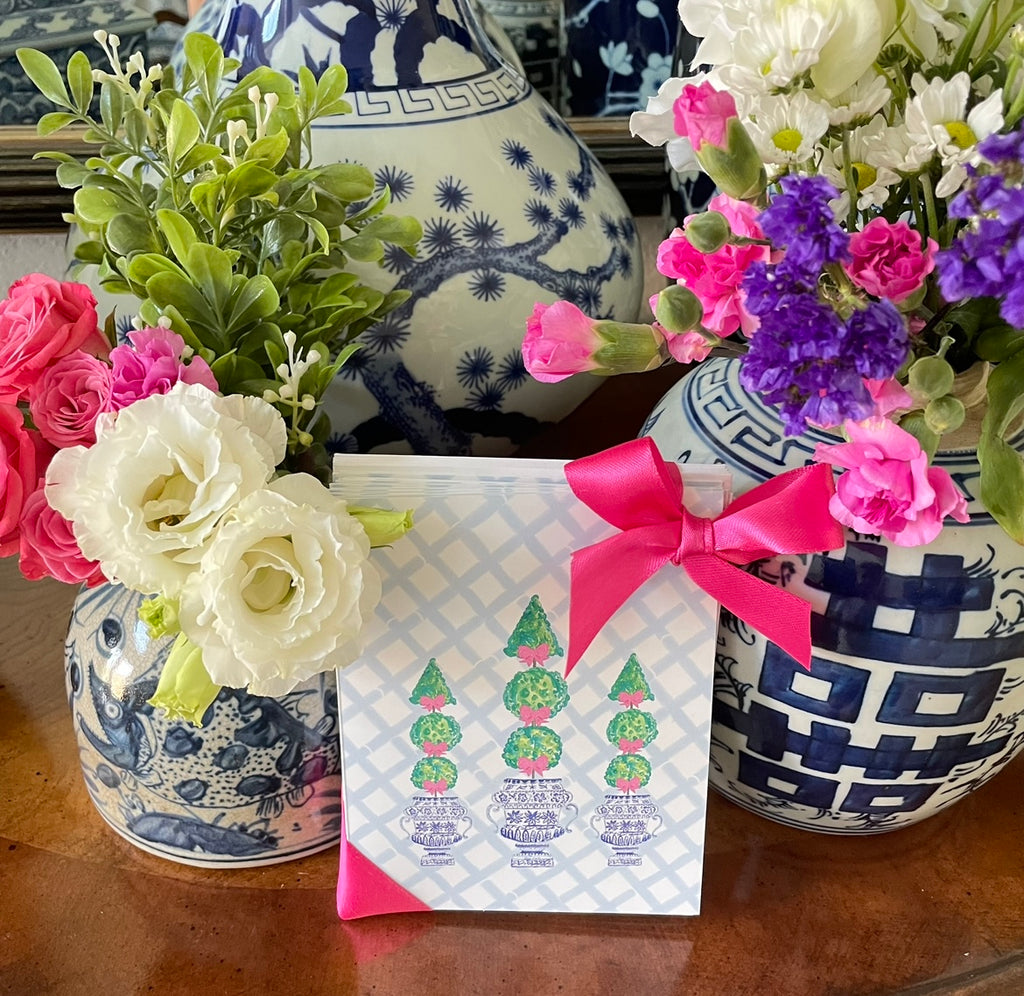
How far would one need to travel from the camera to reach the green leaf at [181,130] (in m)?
0.41

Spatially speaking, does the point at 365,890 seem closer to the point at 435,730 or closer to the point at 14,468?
the point at 435,730

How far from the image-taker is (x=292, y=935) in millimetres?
487

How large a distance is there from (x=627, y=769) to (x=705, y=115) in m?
0.29

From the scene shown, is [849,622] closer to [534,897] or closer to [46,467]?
[534,897]

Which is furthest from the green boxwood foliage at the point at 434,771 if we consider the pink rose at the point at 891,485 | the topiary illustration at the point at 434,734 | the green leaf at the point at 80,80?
the green leaf at the point at 80,80

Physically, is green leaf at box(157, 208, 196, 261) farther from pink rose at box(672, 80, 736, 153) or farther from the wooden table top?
the wooden table top

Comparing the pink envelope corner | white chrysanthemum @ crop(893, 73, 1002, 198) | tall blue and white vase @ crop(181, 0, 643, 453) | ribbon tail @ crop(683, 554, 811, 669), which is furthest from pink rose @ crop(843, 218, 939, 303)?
the pink envelope corner

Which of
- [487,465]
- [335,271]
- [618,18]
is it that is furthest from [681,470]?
[618,18]

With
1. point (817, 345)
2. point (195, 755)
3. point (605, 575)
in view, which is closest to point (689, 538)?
point (605, 575)

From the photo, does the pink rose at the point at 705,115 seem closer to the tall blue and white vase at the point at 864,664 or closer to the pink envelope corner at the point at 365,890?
the tall blue and white vase at the point at 864,664

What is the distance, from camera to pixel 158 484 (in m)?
0.39

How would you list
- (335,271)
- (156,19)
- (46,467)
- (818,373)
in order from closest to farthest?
(818,373), (46,467), (335,271), (156,19)

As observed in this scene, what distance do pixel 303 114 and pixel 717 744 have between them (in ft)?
1.14

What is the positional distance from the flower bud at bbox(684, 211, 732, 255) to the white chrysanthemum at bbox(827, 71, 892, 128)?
0.06 m
